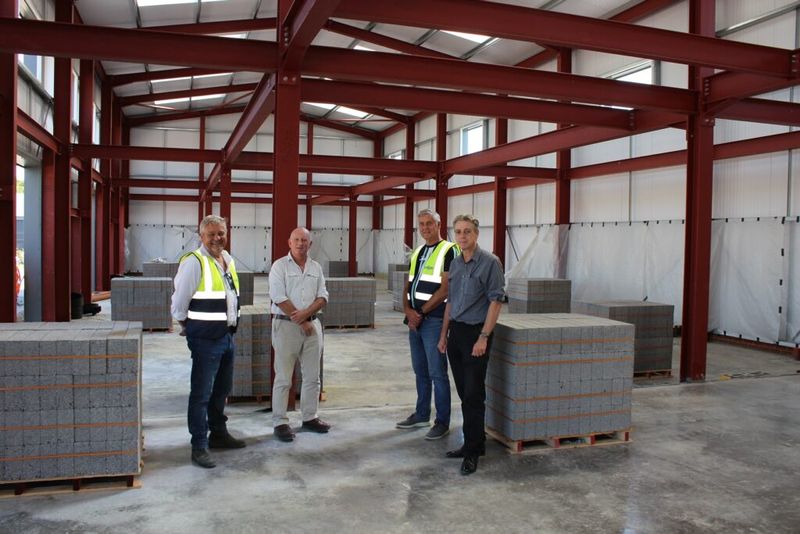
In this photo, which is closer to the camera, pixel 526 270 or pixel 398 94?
pixel 398 94

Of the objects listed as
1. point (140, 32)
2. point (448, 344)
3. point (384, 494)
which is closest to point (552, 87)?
point (448, 344)

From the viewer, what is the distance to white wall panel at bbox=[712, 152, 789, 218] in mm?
12750

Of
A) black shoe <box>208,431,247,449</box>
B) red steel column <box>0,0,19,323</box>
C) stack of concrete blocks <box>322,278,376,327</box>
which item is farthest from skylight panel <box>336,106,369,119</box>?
black shoe <box>208,431,247,449</box>

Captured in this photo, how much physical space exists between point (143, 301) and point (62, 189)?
323 cm

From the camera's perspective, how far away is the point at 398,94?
921cm

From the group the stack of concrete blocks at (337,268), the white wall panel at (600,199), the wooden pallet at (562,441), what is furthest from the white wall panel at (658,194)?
the stack of concrete blocks at (337,268)

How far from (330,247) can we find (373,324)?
2164cm

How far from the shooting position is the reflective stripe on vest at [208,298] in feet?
17.6

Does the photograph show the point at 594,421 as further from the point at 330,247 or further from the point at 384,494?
the point at 330,247

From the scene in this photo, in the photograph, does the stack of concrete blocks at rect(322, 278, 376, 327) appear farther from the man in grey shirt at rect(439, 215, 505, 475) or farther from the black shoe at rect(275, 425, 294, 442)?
the man in grey shirt at rect(439, 215, 505, 475)

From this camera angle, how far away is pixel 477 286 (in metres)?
5.49

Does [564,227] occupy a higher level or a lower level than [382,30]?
lower

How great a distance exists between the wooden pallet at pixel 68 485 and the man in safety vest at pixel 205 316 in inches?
24.2

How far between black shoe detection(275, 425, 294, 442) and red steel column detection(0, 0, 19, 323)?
6.04m
